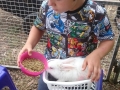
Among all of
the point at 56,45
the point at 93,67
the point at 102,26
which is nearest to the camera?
the point at 93,67

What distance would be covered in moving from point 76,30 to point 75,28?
0.04 feet

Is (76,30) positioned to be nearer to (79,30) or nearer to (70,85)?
(79,30)

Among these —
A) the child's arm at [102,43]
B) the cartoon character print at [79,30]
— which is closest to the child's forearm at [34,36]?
the cartoon character print at [79,30]

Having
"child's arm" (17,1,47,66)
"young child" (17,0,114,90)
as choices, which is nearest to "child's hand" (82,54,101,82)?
"young child" (17,0,114,90)

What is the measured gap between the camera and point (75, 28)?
1.04 meters

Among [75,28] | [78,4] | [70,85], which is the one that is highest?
[78,4]

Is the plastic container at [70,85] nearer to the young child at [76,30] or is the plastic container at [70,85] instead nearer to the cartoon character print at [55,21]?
the young child at [76,30]

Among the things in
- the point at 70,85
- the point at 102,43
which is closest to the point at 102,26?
the point at 102,43

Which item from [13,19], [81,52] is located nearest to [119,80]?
[81,52]

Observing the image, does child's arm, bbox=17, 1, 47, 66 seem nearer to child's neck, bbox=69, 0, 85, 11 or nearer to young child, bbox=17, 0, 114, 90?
young child, bbox=17, 0, 114, 90

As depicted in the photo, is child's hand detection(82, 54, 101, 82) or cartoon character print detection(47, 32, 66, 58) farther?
cartoon character print detection(47, 32, 66, 58)

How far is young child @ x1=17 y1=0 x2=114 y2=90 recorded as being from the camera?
0.99 metres

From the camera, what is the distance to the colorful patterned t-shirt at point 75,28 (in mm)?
1011

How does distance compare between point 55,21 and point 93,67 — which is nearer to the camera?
point 93,67
